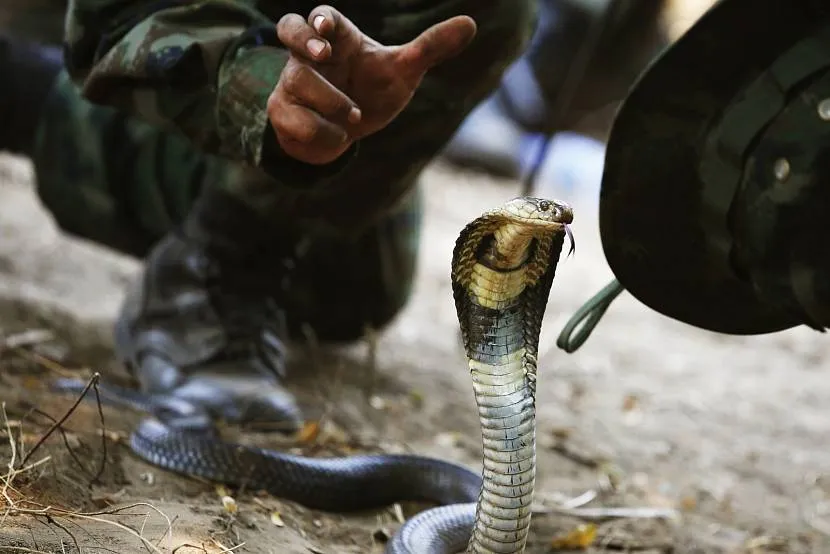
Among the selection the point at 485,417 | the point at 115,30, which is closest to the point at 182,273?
the point at 115,30

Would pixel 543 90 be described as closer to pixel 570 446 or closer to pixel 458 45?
pixel 570 446

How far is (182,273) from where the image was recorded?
2.61 metres

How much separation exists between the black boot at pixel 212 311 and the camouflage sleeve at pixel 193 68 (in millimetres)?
497

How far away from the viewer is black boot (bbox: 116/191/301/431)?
2508 mm

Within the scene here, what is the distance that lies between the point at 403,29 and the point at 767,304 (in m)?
1.08

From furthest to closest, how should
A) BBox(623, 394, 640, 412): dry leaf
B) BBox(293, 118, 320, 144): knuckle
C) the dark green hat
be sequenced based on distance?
BBox(623, 394, 640, 412): dry leaf
BBox(293, 118, 320, 144): knuckle
the dark green hat

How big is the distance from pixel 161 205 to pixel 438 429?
1055 mm

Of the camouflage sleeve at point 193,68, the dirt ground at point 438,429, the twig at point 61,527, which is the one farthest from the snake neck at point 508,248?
the twig at point 61,527

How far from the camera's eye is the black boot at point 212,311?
251 cm

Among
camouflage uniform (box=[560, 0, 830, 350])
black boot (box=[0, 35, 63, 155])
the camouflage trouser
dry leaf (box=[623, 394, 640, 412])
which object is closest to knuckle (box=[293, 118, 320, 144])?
camouflage uniform (box=[560, 0, 830, 350])

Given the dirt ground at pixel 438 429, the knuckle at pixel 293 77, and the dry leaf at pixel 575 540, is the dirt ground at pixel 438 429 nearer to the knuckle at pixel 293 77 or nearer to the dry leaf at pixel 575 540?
the dry leaf at pixel 575 540

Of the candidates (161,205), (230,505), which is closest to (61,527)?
(230,505)

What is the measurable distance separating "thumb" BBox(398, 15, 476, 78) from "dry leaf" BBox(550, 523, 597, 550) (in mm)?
1001

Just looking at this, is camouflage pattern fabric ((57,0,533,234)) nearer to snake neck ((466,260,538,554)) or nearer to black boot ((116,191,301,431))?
black boot ((116,191,301,431))
